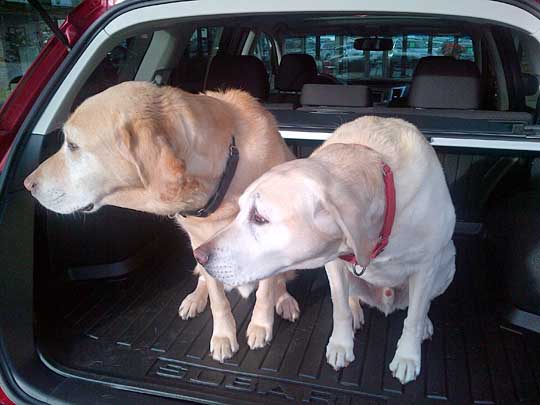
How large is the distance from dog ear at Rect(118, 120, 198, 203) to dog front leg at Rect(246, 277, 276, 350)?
70 cm

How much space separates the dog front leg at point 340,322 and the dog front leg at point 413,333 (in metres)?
0.19

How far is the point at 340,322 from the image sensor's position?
2096 millimetres

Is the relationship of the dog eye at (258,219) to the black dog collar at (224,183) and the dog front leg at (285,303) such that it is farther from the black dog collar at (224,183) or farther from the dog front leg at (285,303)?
the dog front leg at (285,303)

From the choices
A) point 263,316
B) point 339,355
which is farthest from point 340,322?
point 263,316

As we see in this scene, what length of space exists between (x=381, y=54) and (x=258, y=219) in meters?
3.35

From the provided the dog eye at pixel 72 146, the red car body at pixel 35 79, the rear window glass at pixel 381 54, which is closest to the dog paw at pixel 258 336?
the dog eye at pixel 72 146

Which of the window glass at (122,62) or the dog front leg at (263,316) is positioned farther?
the window glass at (122,62)

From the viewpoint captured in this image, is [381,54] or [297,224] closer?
[297,224]

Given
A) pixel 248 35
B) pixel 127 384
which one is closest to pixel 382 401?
pixel 127 384

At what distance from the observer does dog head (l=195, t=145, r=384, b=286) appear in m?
1.53

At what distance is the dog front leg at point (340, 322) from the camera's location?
205cm

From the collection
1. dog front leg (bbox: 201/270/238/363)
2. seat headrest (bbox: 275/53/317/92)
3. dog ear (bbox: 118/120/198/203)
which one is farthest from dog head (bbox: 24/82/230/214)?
seat headrest (bbox: 275/53/317/92)

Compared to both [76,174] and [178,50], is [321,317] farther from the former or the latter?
[178,50]

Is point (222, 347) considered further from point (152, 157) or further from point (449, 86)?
point (449, 86)
